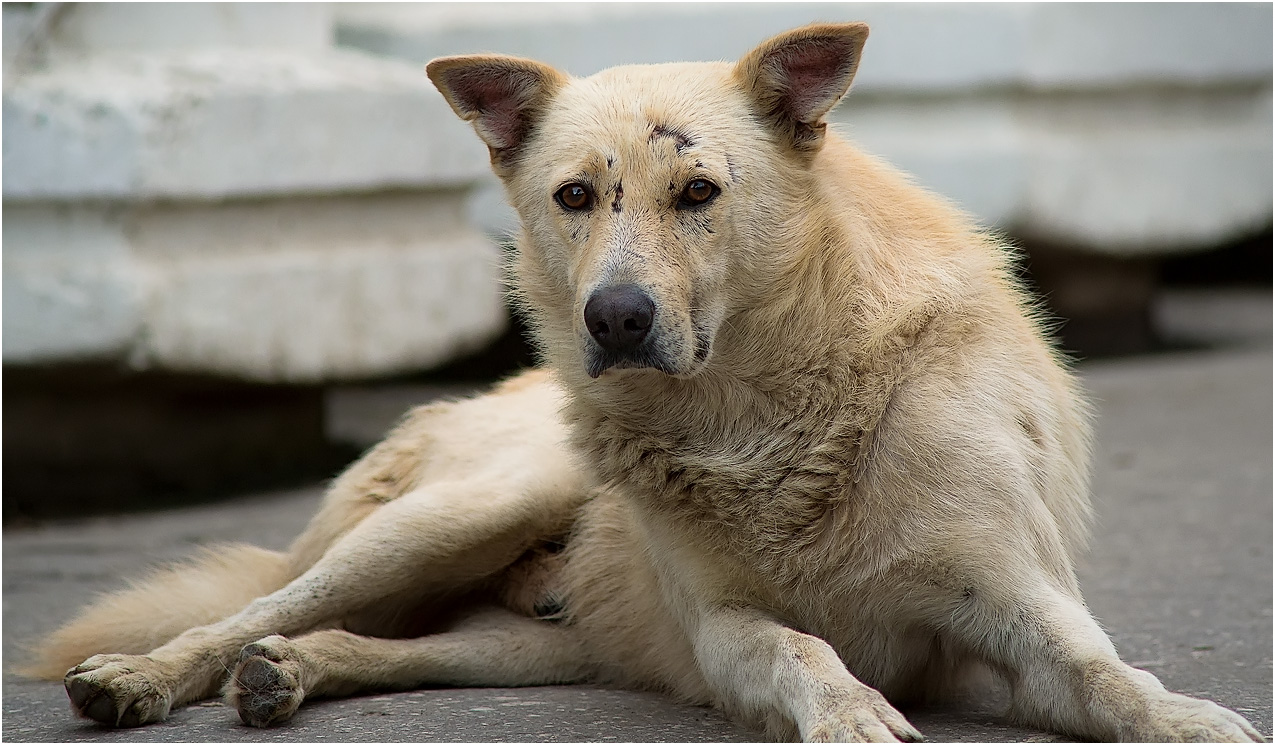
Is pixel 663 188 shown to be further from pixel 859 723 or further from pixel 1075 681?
pixel 1075 681

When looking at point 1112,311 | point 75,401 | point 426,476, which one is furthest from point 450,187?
point 1112,311

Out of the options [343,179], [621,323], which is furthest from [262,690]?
[343,179]

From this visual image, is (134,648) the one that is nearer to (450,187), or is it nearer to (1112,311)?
(450,187)

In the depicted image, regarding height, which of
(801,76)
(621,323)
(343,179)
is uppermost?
(801,76)

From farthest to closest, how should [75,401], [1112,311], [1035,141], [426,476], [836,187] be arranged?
1. [1112,311]
2. [1035,141]
3. [75,401]
4. [426,476]
5. [836,187]

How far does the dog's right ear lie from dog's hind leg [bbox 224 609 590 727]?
1.18 m

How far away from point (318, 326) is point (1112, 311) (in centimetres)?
537

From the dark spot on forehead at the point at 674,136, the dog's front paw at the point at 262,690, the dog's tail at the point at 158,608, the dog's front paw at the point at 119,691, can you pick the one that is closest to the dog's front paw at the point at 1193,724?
the dark spot on forehead at the point at 674,136

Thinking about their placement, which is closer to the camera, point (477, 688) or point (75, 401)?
point (477, 688)

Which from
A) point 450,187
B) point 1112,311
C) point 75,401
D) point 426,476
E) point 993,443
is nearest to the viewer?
point 993,443

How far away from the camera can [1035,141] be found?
8.38 metres

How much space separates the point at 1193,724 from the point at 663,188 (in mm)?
1438

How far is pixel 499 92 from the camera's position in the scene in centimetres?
346

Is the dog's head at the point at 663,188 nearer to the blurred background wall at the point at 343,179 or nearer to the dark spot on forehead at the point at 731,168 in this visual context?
the dark spot on forehead at the point at 731,168
